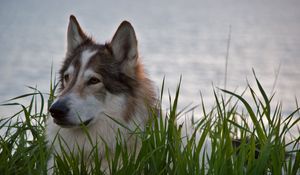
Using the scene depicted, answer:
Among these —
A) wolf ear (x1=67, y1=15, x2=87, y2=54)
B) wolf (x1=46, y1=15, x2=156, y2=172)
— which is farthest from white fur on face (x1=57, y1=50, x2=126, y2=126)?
wolf ear (x1=67, y1=15, x2=87, y2=54)

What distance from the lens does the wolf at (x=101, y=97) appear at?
429 cm

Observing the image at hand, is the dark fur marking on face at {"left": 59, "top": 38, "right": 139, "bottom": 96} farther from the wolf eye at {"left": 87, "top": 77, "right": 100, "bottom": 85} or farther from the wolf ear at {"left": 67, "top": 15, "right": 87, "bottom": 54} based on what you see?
the wolf ear at {"left": 67, "top": 15, "right": 87, "bottom": 54}

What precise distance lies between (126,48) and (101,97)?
21.0 inches

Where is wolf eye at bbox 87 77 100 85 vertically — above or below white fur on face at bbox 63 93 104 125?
above

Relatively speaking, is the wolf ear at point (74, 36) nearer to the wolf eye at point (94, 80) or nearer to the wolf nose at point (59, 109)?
the wolf eye at point (94, 80)

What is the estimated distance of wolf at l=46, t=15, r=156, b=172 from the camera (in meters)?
4.29

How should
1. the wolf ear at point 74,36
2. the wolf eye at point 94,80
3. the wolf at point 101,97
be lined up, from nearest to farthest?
the wolf at point 101,97
the wolf eye at point 94,80
the wolf ear at point 74,36

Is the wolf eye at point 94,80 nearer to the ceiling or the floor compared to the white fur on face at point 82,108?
nearer to the ceiling

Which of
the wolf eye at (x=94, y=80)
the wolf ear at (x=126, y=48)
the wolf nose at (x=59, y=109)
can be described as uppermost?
the wolf ear at (x=126, y=48)

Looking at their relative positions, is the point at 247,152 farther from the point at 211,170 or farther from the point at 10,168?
the point at 10,168

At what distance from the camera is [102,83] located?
14.6ft

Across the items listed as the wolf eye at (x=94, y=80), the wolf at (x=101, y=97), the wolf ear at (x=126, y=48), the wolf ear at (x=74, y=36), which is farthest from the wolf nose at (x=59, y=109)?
the wolf ear at (x=74, y=36)

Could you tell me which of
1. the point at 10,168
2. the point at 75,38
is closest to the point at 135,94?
the point at 75,38

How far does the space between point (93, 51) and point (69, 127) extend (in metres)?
0.71
